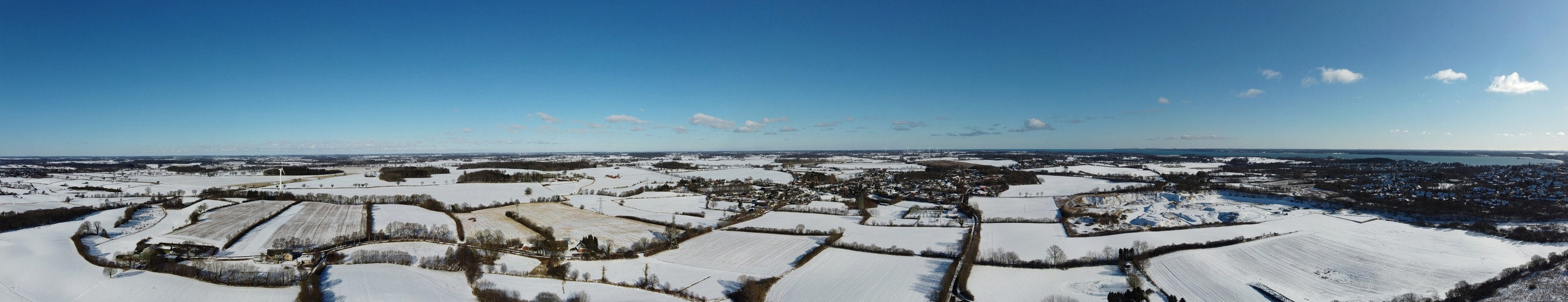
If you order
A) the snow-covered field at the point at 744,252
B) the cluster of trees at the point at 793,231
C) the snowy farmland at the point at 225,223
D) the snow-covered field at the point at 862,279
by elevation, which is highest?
the snowy farmland at the point at 225,223

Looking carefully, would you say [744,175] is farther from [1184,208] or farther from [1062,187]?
[1184,208]

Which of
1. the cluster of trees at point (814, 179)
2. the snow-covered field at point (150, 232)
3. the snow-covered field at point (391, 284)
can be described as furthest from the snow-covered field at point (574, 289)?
the cluster of trees at point (814, 179)

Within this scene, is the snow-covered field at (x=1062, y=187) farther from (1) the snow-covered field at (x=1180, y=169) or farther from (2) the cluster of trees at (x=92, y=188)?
(2) the cluster of trees at (x=92, y=188)

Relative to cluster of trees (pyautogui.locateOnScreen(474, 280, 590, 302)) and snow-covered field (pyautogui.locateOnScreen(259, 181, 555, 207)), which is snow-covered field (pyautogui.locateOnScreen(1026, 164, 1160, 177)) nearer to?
snow-covered field (pyautogui.locateOnScreen(259, 181, 555, 207))

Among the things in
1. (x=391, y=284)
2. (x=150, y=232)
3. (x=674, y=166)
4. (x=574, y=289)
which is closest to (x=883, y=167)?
(x=674, y=166)

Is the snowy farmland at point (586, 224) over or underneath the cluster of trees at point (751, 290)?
over
